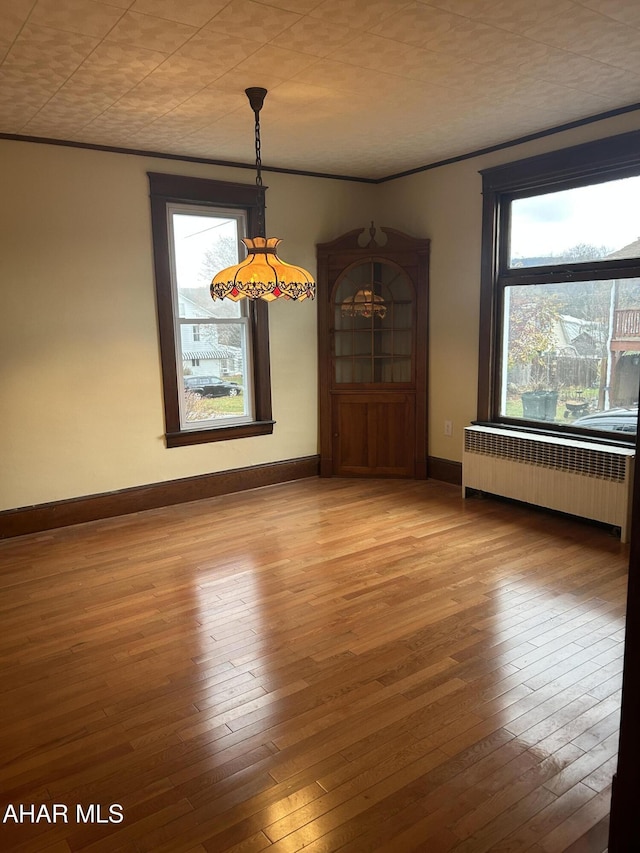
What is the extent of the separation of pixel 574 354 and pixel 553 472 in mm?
900

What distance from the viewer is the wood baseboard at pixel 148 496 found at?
4461 millimetres

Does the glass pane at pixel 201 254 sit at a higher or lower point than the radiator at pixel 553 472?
higher

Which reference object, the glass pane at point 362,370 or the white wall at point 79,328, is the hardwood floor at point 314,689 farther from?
the glass pane at point 362,370

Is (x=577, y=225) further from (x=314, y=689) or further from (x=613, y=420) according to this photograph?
(x=314, y=689)

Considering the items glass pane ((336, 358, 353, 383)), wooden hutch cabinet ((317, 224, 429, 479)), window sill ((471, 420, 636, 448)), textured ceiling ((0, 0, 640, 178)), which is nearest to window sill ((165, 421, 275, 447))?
wooden hutch cabinet ((317, 224, 429, 479))

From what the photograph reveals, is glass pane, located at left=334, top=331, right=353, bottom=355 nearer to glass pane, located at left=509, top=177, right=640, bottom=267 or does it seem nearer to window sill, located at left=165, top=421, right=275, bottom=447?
window sill, located at left=165, top=421, right=275, bottom=447

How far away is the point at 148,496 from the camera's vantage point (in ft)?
16.3

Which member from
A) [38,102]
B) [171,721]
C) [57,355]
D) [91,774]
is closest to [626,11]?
[38,102]

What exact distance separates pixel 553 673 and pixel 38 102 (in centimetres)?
402

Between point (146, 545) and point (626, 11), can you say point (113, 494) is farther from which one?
point (626, 11)

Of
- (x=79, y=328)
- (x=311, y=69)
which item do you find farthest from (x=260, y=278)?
(x=79, y=328)

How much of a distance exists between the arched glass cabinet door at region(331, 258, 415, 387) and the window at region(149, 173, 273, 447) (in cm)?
78

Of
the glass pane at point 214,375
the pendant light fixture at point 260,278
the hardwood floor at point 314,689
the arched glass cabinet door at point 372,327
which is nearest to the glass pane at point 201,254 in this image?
the glass pane at point 214,375

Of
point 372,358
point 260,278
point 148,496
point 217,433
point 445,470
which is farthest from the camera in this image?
point 372,358
